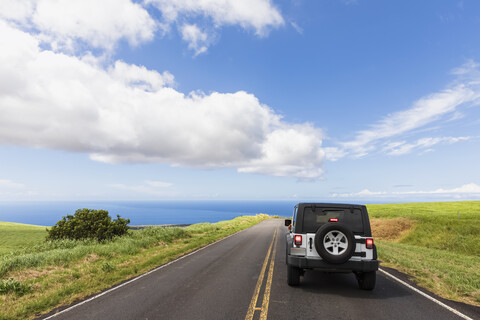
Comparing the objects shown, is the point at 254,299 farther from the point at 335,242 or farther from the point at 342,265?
the point at 335,242

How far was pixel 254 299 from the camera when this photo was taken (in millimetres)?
6336

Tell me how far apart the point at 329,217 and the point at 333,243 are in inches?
31.4

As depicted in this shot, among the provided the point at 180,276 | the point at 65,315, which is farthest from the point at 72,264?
the point at 65,315

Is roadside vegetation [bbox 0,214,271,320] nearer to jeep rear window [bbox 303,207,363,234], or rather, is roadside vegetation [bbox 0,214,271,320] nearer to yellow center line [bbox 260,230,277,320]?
yellow center line [bbox 260,230,277,320]

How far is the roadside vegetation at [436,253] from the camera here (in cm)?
779

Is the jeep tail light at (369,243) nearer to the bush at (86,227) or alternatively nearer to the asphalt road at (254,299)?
the asphalt road at (254,299)

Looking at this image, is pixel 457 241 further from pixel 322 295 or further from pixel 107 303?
pixel 107 303

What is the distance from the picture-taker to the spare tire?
21.8 feet

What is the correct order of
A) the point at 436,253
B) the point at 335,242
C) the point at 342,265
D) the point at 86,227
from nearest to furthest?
the point at 342,265 < the point at 335,242 < the point at 436,253 < the point at 86,227

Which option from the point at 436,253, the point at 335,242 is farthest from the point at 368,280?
the point at 436,253

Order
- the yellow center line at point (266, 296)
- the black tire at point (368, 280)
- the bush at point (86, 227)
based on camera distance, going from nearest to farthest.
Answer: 1. the yellow center line at point (266, 296)
2. the black tire at point (368, 280)
3. the bush at point (86, 227)

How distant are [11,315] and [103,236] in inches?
523

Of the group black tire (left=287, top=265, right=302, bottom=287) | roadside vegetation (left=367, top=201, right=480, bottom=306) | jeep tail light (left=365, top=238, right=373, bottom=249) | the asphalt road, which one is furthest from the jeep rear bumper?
roadside vegetation (left=367, top=201, right=480, bottom=306)

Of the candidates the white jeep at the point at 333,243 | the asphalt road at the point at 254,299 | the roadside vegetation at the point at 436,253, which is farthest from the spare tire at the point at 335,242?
the roadside vegetation at the point at 436,253
